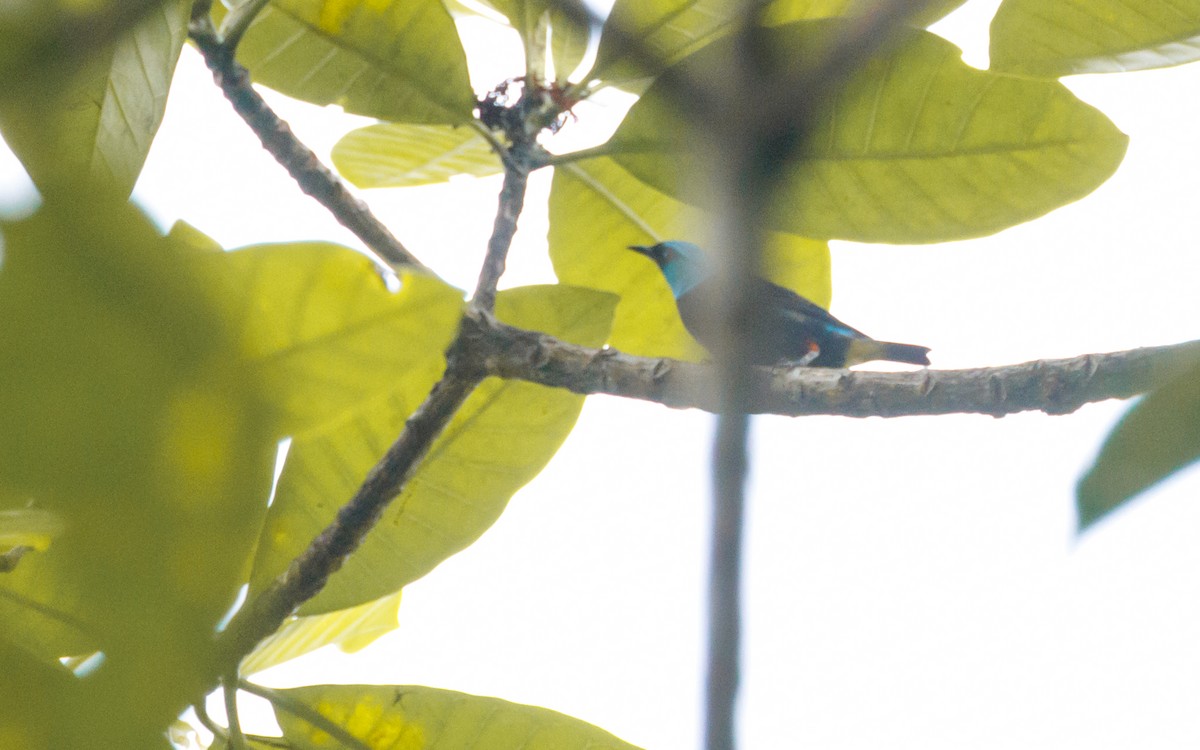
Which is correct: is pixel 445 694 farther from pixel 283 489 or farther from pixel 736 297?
pixel 736 297

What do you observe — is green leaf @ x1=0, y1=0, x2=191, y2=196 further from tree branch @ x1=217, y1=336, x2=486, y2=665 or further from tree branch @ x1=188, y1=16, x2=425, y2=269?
tree branch @ x1=217, y1=336, x2=486, y2=665

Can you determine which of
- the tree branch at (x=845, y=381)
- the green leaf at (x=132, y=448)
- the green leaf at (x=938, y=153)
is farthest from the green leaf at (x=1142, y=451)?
the green leaf at (x=938, y=153)

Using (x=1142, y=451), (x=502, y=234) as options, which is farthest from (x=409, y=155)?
(x=1142, y=451)

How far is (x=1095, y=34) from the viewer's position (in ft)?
7.32

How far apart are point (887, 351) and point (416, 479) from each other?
3.42 meters

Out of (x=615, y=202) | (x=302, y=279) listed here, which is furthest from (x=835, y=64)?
(x=615, y=202)

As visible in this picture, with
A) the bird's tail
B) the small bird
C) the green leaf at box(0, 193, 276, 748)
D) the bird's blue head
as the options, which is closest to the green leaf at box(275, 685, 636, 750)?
the bird's blue head

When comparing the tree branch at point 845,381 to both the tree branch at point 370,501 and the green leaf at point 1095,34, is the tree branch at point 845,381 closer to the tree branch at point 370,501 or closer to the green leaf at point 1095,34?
the tree branch at point 370,501

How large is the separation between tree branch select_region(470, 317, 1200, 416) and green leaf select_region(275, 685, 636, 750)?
2.06 ft

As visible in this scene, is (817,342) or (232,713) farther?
(817,342)

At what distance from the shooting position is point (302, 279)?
1186 millimetres

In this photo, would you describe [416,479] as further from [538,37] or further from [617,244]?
[538,37]

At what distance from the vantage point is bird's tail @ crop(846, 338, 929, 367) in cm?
→ 515

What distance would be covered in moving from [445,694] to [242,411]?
5.22ft
